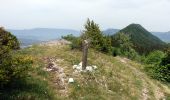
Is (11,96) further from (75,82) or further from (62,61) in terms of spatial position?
(62,61)

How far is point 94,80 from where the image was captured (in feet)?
89.6

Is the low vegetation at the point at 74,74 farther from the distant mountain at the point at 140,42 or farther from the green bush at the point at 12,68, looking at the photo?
the distant mountain at the point at 140,42

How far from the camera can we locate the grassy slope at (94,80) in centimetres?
2503

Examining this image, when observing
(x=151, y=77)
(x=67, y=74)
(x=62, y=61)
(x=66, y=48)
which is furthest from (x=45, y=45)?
(x=151, y=77)

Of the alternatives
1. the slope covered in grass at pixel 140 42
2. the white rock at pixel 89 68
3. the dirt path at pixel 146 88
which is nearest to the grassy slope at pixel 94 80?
the dirt path at pixel 146 88

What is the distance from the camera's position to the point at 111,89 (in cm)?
2722

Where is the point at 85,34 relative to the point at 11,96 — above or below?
above

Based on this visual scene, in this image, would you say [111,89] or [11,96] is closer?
[11,96]

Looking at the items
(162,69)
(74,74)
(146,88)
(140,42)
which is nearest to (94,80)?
(74,74)

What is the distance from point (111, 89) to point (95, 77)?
156 cm

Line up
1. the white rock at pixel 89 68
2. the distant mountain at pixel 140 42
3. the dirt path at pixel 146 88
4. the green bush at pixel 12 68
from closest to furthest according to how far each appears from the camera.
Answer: the green bush at pixel 12 68, the white rock at pixel 89 68, the dirt path at pixel 146 88, the distant mountain at pixel 140 42

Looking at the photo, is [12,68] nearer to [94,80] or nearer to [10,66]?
[10,66]

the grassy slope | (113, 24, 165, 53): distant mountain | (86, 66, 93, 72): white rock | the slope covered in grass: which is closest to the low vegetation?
the grassy slope

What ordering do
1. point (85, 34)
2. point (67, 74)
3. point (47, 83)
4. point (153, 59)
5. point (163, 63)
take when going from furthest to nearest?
point (153, 59)
point (163, 63)
point (85, 34)
point (67, 74)
point (47, 83)
